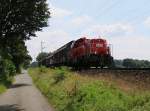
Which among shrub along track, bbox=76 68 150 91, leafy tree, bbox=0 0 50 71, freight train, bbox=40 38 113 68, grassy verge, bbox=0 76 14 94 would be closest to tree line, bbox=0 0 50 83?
leafy tree, bbox=0 0 50 71

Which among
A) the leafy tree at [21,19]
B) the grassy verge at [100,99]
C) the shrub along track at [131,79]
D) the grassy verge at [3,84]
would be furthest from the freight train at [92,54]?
the grassy verge at [100,99]

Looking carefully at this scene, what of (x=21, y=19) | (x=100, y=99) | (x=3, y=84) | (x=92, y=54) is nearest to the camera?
(x=100, y=99)

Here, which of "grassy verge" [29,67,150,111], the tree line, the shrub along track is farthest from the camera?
the tree line

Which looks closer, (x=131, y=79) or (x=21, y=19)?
(x=131, y=79)

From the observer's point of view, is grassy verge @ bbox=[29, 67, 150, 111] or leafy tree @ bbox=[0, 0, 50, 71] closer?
grassy verge @ bbox=[29, 67, 150, 111]

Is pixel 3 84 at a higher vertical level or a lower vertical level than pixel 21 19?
lower

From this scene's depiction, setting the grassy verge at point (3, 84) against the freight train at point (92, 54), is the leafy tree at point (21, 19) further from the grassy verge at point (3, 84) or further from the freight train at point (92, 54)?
the freight train at point (92, 54)

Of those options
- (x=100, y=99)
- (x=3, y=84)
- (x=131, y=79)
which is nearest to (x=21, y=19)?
(x=3, y=84)

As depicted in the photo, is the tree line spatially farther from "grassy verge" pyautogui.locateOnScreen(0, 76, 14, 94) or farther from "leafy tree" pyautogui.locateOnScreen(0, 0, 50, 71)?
"grassy verge" pyautogui.locateOnScreen(0, 76, 14, 94)

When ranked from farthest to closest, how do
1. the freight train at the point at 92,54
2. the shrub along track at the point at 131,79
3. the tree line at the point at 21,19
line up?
the tree line at the point at 21,19, the freight train at the point at 92,54, the shrub along track at the point at 131,79

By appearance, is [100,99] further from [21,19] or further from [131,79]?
[21,19]

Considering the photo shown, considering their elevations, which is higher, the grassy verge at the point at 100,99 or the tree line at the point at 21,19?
the tree line at the point at 21,19

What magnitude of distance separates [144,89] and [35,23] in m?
28.1

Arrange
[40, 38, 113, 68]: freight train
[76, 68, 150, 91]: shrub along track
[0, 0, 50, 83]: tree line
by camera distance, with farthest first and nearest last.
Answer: [0, 0, 50, 83]: tree line
[40, 38, 113, 68]: freight train
[76, 68, 150, 91]: shrub along track
